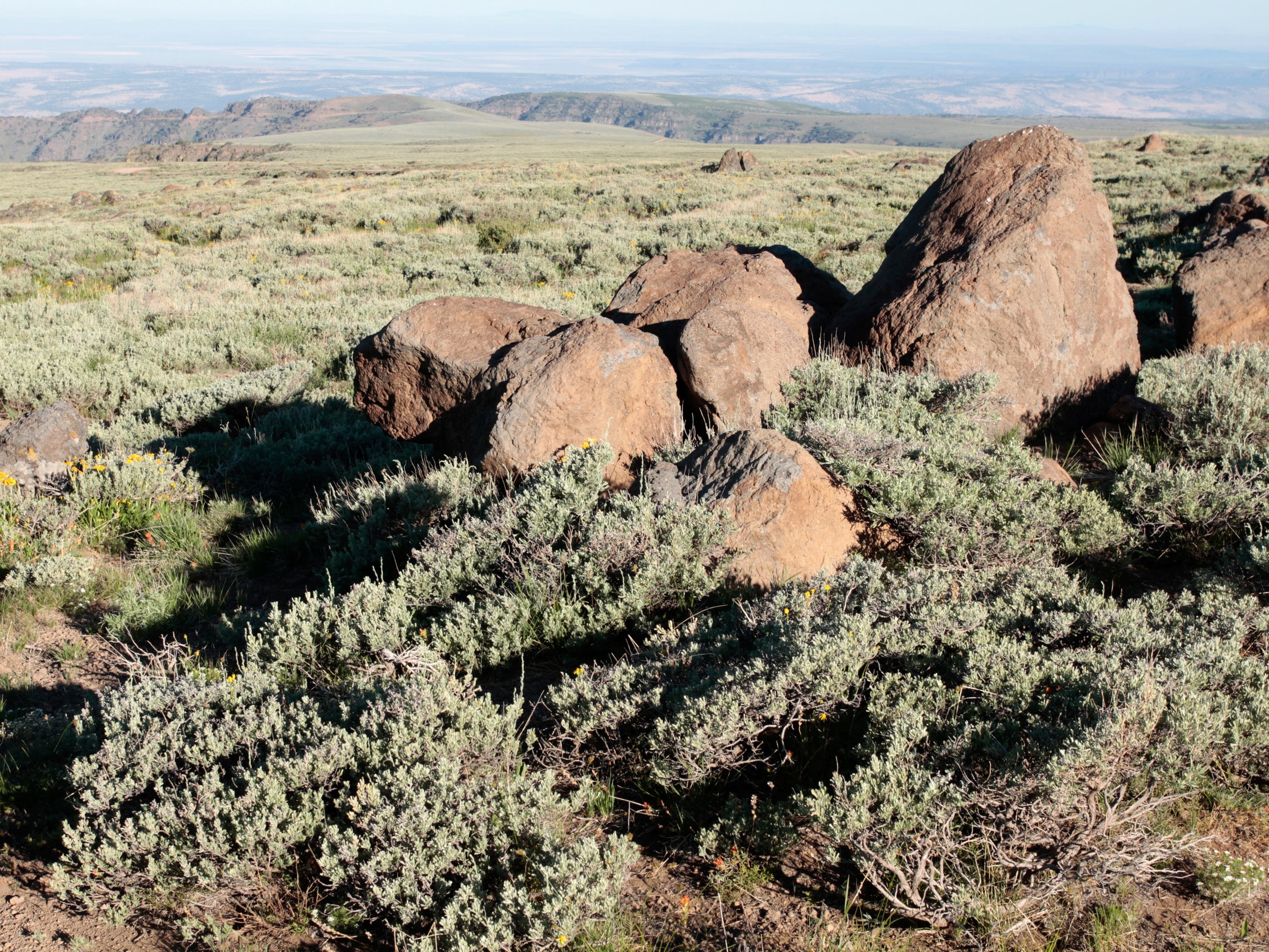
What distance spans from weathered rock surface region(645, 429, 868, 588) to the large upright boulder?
2.20m

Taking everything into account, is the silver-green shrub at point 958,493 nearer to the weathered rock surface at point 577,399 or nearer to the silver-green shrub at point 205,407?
the weathered rock surface at point 577,399

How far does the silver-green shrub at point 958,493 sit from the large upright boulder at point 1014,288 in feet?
3.20

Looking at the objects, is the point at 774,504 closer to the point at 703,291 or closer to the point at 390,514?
the point at 390,514

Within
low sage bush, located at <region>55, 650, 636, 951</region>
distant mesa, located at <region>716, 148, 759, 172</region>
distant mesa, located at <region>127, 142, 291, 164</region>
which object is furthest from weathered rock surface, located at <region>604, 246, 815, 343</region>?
distant mesa, located at <region>127, 142, 291, 164</region>

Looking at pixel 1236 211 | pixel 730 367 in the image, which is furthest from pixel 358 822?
pixel 1236 211

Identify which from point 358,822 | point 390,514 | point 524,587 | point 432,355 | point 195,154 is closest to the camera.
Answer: point 358,822

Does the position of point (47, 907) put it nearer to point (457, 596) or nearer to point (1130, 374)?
point (457, 596)

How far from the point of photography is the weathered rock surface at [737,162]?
3419cm

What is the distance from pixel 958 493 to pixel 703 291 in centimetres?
328

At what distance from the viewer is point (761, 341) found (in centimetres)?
610

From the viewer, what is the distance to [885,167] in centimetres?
3419

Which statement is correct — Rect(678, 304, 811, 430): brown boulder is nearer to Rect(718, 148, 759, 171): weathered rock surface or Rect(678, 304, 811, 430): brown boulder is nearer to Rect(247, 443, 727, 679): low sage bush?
Rect(247, 443, 727, 679): low sage bush

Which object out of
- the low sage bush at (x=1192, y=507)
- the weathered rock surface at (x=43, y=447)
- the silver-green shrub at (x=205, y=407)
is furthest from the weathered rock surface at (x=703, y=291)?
the weathered rock surface at (x=43, y=447)

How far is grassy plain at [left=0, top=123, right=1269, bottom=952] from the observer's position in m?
2.59
